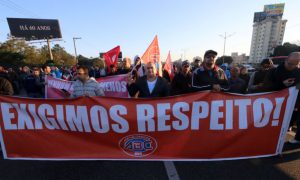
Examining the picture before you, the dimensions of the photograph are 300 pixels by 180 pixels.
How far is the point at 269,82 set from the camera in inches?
154

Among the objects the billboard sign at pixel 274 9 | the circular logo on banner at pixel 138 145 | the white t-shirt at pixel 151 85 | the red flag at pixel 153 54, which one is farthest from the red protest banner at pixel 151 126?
the billboard sign at pixel 274 9

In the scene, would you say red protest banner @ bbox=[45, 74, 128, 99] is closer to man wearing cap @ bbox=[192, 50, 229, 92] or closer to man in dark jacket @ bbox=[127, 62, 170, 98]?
man in dark jacket @ bbox=[127, 62, 170, 98]

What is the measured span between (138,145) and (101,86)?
11.2 ft

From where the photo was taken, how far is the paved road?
3.11 metres

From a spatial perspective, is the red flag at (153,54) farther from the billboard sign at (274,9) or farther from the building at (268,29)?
the billboard sign at (274,9)

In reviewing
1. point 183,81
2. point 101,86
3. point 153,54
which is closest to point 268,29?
point 153,54

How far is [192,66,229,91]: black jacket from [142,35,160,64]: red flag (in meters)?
2.42

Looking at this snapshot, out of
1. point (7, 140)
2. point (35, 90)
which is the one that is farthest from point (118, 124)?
point (35, 90)

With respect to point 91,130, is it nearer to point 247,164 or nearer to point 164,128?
point 164,128

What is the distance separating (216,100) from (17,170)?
3.36m

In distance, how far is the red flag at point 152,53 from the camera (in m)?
6.11

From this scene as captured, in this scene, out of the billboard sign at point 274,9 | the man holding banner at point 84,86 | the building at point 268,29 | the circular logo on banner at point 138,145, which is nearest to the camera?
the circular logo on banner at point 138,145

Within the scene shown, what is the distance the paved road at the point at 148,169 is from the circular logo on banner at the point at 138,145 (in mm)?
344

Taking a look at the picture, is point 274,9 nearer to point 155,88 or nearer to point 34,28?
point 34,28
